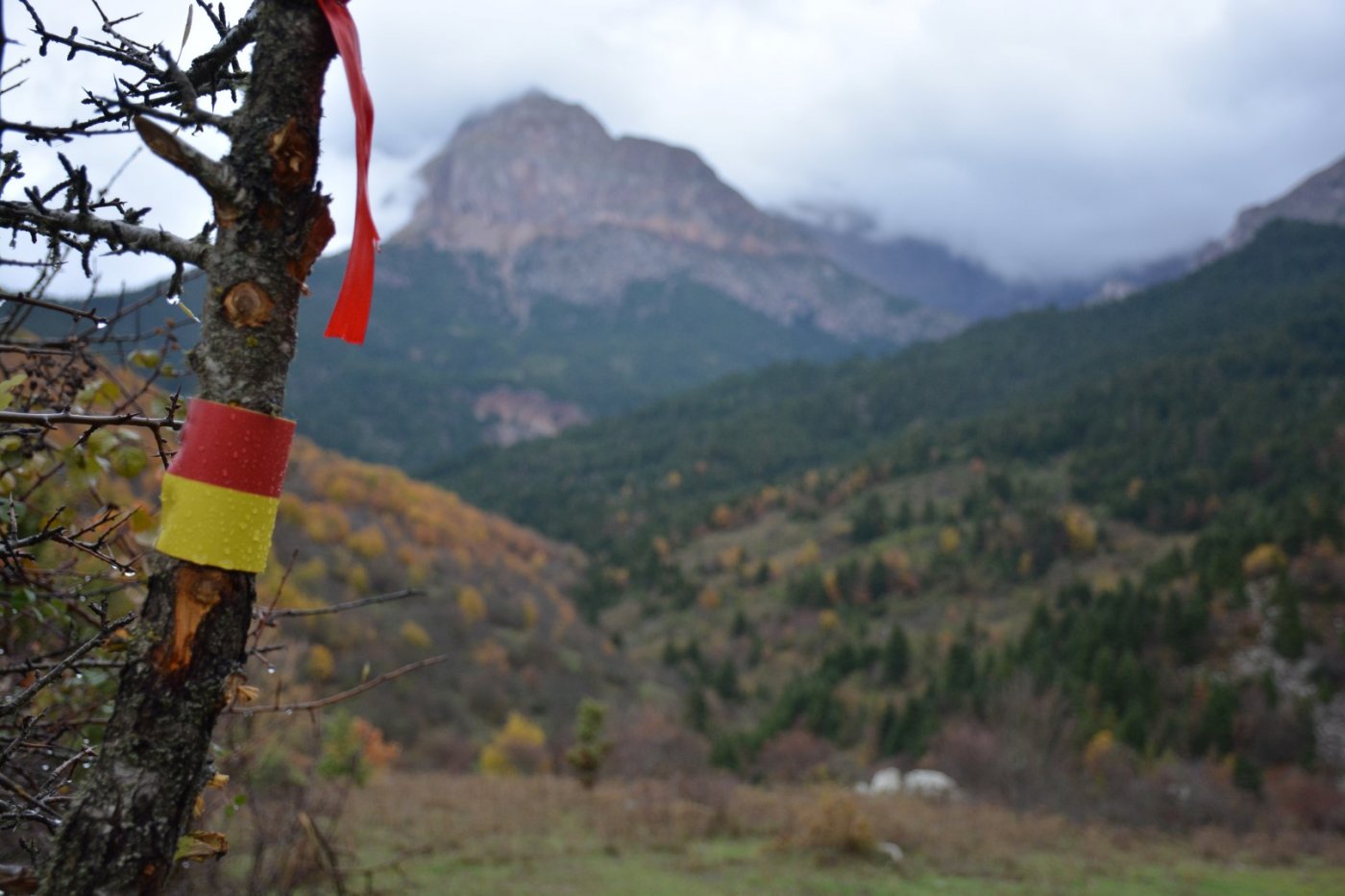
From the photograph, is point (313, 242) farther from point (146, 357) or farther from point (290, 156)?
point (146, 357)

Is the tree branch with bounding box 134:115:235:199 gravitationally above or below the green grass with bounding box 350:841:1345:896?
above

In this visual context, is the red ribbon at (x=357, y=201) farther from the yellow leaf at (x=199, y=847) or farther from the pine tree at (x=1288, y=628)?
the pine tree at (x=1288, y=628)

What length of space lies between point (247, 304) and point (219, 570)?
362 millimetres

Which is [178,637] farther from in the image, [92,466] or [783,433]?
[783,433]

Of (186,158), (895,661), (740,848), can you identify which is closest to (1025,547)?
(895,661)

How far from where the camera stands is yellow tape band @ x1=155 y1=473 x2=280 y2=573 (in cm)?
121

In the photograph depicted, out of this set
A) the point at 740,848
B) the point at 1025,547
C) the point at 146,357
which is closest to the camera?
the point at 146,357

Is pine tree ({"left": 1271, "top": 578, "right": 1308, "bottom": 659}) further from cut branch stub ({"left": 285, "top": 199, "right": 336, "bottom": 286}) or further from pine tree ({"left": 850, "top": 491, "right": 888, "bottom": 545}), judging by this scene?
cut branch stub ({"left": 285, "top": 199, "right": 336, "bottom": 286})

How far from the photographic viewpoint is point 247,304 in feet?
4.08

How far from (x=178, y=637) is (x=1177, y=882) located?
1290 centimetres

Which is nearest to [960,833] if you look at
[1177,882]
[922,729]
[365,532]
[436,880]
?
[1177,882]

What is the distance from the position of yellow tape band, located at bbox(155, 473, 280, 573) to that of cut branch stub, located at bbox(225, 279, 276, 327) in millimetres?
232

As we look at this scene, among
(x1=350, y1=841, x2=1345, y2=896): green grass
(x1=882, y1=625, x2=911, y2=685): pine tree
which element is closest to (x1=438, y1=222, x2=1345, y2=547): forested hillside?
(x1=882, y1=625, x2=911, y2=685): pine tree

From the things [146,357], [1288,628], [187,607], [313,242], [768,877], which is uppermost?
[1288,628]
